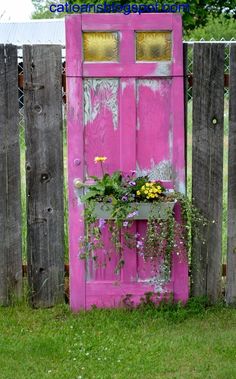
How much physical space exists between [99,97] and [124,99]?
16cm

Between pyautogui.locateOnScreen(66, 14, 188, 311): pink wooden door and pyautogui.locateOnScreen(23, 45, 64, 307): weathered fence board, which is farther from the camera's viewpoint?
pyautogui.locateOnScreen(23, 45, 64, 307): weathered fence board

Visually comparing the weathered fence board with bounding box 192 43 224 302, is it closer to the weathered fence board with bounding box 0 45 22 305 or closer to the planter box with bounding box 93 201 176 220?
the planter box with bounding box 93 201 176 220

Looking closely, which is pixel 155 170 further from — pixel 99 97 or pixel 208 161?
pixel 99 97

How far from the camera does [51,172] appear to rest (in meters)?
4.48

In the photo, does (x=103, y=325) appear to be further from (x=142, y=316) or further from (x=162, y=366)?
(x=162, y=366)

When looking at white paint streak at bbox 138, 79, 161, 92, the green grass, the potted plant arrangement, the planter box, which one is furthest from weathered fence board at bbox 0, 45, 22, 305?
white paint streak at bbox 138, 79, 161, 92

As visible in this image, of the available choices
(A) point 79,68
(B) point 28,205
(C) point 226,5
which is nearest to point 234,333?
(B) point 28,205

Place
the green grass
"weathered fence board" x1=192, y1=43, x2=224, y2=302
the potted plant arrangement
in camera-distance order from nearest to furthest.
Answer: the green grass → the potted plant arrangement → "weathered fence board" x1=192, y1=43, x2=224, y2=302

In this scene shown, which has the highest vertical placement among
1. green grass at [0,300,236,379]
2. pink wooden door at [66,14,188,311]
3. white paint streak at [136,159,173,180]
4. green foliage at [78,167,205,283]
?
pink wooden door at [66,14,188,311]

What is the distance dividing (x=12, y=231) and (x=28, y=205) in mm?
223

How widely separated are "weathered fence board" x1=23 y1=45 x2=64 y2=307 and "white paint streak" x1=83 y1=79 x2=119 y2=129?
0.64 feet

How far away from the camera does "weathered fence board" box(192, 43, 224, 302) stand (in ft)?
14.2

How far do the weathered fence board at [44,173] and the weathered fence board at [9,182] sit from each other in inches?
3.3

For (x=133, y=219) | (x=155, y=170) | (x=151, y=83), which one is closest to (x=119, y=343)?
(x=133, y=219)
